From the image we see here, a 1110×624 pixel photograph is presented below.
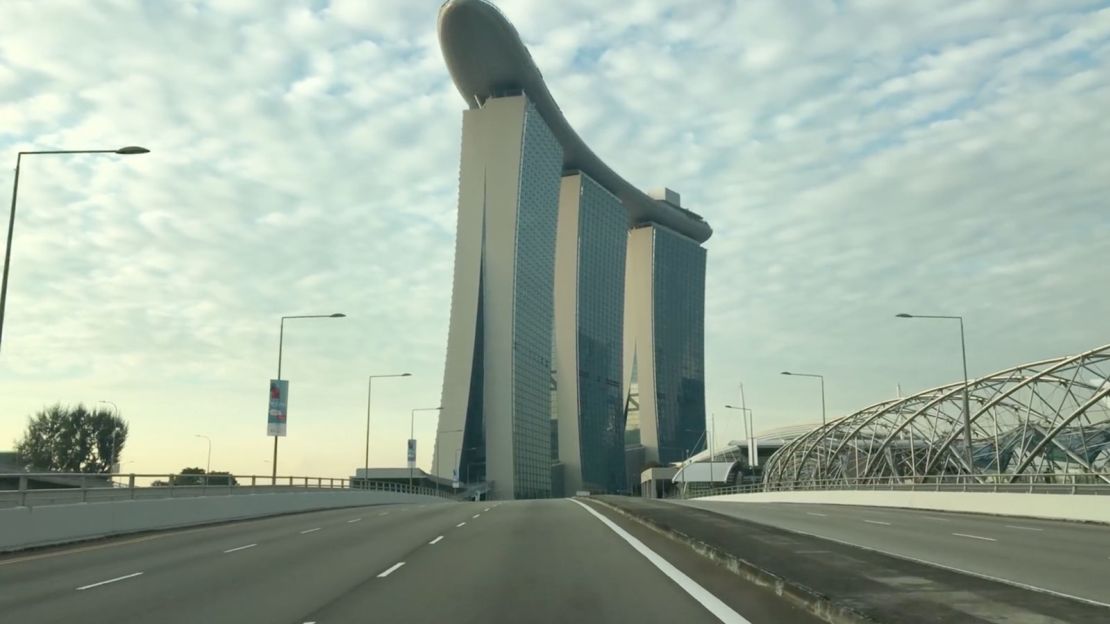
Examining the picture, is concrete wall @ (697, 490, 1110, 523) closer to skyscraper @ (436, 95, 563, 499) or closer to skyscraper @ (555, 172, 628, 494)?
skyscraper @ (436, 95, 563, 499)

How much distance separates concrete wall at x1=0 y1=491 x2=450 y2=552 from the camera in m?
20.0

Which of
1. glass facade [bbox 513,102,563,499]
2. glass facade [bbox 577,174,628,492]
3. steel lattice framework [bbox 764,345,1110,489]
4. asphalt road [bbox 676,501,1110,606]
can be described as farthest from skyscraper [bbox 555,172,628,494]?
asphalt road [bbox 676,501,1110,606]

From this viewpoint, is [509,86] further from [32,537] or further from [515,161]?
[32,537]

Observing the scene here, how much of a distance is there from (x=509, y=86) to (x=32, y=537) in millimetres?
136375

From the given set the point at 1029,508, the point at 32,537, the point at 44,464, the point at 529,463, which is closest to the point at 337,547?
the point at 32,537

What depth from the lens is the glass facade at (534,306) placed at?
14512 centimetres

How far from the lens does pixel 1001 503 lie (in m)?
34.7

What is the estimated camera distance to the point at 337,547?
19141 millimetres

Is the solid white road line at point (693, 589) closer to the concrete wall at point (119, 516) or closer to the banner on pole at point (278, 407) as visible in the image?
the concrete wall at point (119, 516)

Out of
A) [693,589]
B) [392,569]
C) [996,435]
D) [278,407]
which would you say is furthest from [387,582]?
[996,435]

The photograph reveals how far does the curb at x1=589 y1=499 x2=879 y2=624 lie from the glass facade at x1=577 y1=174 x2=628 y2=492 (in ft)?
527

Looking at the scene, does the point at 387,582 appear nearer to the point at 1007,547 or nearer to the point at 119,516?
the point at 1007,547

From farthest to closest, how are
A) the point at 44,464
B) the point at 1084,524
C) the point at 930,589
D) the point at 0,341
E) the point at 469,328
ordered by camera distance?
the point at 469,328
the point at 44,464
the point at 1084,524
the point at 0,341
the point at 930,589

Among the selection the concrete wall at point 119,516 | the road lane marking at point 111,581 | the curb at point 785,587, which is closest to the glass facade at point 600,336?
the concrete wall at point 119,516
